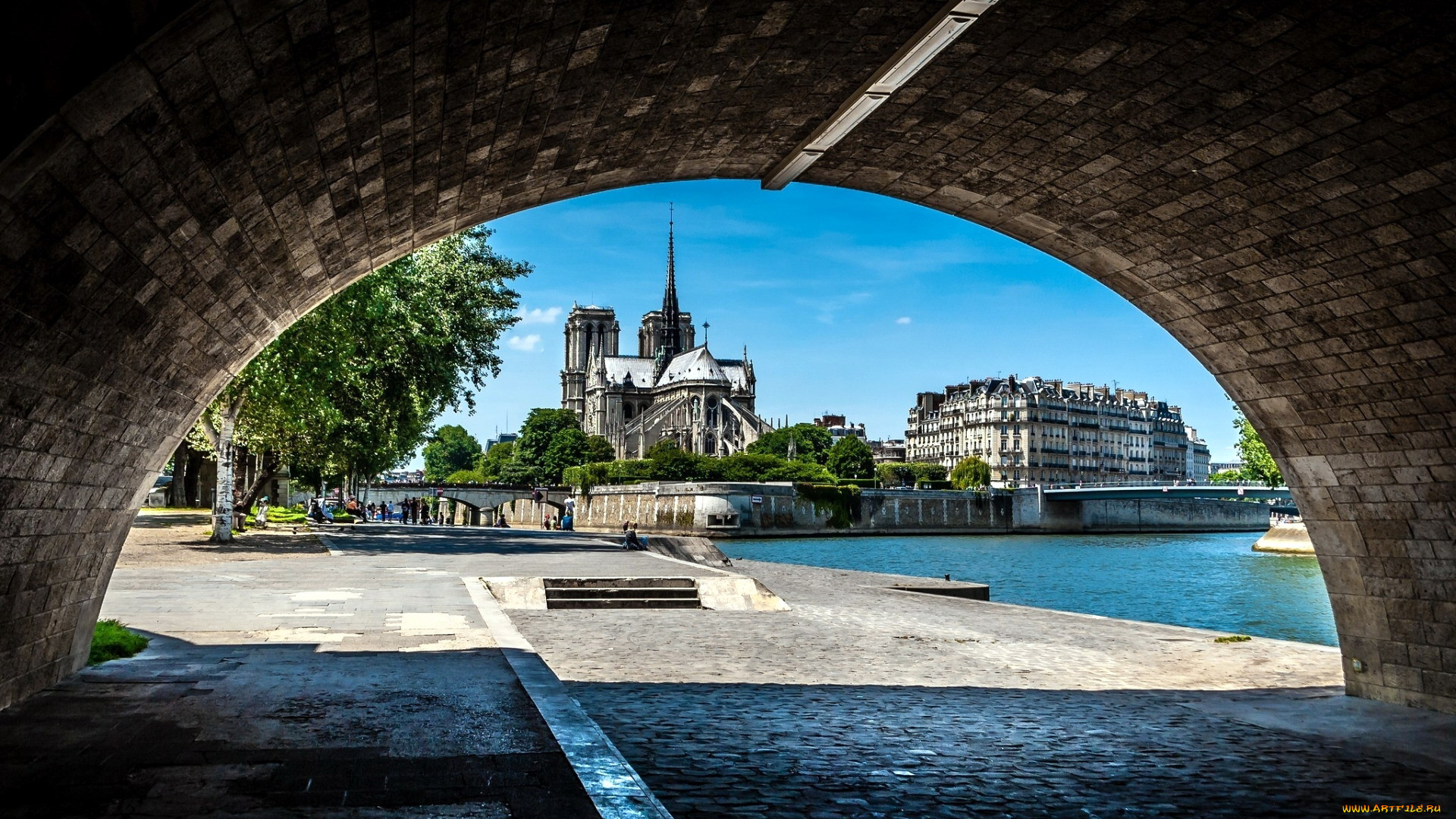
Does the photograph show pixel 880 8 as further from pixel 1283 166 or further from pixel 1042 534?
pixel 1042 534

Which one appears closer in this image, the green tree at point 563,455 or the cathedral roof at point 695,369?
the green tree at point 563,455

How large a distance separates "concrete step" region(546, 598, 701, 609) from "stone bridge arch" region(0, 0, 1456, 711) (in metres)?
12.1

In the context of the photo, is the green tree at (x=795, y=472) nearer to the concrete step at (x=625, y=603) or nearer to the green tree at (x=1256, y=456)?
the green tree at (x=1256, y=456)

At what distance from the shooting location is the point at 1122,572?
5438 centimetres

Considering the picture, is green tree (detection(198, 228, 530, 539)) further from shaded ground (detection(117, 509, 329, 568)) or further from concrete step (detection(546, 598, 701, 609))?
concrete step (detection(546, 598, 701, 609))

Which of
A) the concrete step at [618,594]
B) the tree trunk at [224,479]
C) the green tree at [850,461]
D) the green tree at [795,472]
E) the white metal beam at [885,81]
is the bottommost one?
the concrete step at [618,594]

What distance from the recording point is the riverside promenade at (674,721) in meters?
6.96

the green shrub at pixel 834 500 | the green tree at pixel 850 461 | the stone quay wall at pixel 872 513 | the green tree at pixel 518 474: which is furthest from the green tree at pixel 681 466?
the green shrub at pixel 834 500

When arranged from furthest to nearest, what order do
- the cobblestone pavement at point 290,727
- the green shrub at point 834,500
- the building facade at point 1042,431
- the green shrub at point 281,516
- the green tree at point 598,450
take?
the building facade at point 1042,431, the green tree at point 598,450, the green shrub at point 834,500, the green shrub at point 281,516, the cobblestone pavement at point 290,727

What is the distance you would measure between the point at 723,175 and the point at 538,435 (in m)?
140

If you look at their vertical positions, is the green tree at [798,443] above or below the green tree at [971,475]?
above

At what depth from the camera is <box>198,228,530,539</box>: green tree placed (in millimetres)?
31266

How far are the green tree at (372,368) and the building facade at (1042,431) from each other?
109102 millimetres

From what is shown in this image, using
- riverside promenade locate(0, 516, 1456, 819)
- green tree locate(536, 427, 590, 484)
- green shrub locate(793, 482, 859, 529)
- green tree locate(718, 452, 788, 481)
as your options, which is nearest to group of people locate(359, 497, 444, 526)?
green tree locate(536, 427, 590, 484)
